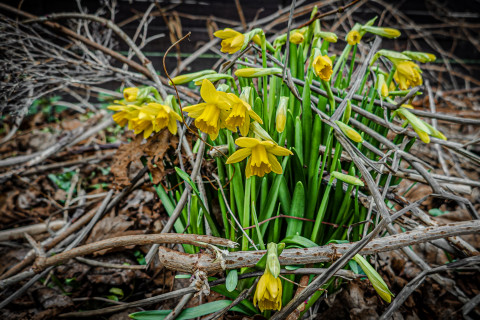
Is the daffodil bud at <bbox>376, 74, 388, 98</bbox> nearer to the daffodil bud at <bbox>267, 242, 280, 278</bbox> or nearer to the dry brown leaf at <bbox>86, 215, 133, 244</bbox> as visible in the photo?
the daffodil bud at <bbox>267, 242, 280, 278</bbox>

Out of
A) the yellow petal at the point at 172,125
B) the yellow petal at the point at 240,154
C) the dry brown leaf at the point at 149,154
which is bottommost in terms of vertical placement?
the dry brown leaf at the point at 149,154

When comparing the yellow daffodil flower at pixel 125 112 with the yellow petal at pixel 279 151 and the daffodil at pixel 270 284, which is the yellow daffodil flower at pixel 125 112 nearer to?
the yellow petal at pixel 279 151

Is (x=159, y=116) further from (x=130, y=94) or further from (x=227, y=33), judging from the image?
(x=227, y=33)

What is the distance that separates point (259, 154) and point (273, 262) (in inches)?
11.1

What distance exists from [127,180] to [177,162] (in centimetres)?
21

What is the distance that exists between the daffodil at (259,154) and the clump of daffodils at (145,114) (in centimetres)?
33

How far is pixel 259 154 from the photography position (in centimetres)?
73

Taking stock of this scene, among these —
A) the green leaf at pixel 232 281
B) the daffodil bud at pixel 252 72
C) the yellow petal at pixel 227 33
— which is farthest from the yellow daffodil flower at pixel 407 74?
the green leaf at pixel 232 281

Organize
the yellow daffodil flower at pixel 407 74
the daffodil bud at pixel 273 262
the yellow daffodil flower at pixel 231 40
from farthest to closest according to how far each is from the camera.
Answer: the yellow daffodil flower at pixel 407 74
the yellow daffodil flower at pixel 231 40
the daffodil bud at pixel 273 262

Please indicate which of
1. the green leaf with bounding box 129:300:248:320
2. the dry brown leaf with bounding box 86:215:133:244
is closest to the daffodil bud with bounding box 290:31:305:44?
the green leaf with bounding box 129:300:248:320

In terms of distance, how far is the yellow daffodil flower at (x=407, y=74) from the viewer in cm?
95

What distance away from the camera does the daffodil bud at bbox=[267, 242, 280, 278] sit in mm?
623

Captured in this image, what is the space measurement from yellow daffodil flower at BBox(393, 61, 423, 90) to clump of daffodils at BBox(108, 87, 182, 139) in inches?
33.1

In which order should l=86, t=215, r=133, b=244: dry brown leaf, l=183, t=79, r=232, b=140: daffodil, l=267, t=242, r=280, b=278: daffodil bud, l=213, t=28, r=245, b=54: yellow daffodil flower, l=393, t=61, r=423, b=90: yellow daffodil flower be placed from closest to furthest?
A: l=267, t=242, r=280, b=278: daffodil bud → l=183, t=79, r=232, b=140: daffodil → l=213, t=28, r=245, b=54: yellow daffodil flower → l=393, t=61, r=423, b=90: yellow daffodil flower → l=86, t=215, r=133, b=244: dry brown leaf
